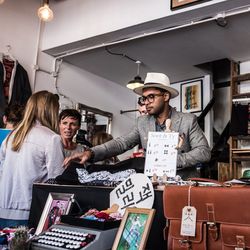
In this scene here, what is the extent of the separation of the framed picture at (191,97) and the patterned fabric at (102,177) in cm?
412

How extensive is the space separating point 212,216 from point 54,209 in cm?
69

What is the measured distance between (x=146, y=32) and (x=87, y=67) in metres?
1.51

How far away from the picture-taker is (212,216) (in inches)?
37.5

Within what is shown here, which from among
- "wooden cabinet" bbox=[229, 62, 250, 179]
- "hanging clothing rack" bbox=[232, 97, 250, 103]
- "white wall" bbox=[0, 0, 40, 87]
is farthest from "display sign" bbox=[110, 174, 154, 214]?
"hanging clothing rack" bbox=[232, 97, 250, 103]

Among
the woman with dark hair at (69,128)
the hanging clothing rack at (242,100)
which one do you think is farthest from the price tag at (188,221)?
the hanging clothing rack at (242,100)

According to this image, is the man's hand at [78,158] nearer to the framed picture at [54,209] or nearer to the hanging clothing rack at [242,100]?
the framed picture at [54,209]

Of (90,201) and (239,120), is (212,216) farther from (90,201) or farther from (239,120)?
(239,120)

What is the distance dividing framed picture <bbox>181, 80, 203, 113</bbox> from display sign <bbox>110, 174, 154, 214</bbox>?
4.29m

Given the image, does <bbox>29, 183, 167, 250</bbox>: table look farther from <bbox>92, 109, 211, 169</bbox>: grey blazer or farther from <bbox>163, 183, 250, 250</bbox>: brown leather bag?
<bbox>92, 109, 211, 169</bbox>: grey blazer

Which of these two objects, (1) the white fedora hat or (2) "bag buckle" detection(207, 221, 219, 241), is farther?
(1) the white fedora hat

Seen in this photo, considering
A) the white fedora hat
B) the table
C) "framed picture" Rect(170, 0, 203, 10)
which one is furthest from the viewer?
"framed picture" Rect(170, 0, 203, 10)

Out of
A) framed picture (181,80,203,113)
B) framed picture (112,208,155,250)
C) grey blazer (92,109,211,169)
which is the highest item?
framed picture (181,80,203,113)

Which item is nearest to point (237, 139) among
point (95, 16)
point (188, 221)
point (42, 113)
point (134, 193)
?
point (95, 16)

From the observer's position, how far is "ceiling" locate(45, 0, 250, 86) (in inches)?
140
